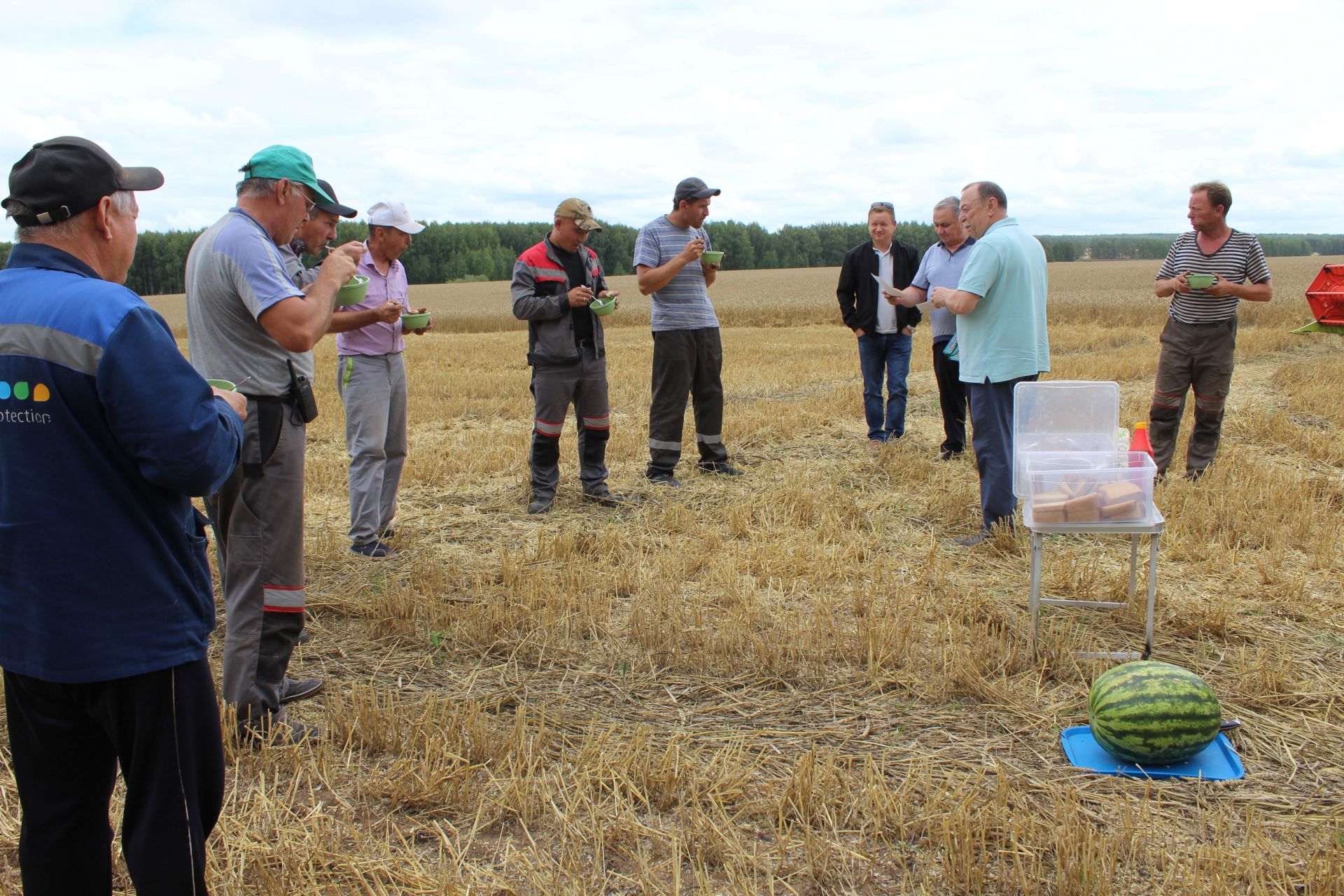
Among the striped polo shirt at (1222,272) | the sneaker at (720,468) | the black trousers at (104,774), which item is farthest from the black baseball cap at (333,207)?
the striped polo shirt at (1222,272)

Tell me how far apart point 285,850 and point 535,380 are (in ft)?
15.0

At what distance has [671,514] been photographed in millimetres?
6812

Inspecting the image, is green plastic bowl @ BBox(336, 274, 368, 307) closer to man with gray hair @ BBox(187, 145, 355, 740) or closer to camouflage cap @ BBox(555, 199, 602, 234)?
man with gray hair @ BBox(187, 145, 355, 740)

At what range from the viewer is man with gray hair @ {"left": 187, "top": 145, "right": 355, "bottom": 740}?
11.6 ft

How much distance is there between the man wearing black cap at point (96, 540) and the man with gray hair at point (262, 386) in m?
1.11

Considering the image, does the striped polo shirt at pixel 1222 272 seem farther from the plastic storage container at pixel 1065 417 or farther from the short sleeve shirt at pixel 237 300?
the short sleeve shirt at pixel 237 300

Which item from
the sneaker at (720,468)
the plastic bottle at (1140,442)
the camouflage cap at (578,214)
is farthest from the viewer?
the sneaker at (720,468)

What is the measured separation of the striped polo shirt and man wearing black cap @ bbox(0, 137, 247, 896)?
7080 millimetres

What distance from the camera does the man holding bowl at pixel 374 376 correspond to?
241 inches

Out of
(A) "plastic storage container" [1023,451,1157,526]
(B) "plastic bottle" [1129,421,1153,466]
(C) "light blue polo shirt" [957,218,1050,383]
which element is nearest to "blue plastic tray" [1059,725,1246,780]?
(A) "plastic storage container" [1023,451,1157,526]

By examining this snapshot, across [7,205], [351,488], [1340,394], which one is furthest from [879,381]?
[7,205]

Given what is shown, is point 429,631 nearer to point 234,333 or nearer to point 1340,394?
point 234,333

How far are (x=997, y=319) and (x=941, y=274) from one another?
108 inches

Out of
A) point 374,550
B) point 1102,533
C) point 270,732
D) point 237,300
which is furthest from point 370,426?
point 1102,533
